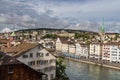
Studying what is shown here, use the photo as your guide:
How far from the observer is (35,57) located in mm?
40031

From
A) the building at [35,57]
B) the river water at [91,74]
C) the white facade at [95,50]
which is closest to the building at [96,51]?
the white facade at [95,50]

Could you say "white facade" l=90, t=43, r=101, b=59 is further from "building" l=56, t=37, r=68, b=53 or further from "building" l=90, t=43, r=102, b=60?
"building" l=56, t=37, r=68, b=53

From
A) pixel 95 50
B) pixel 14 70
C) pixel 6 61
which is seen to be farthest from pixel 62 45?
pixel 14 70

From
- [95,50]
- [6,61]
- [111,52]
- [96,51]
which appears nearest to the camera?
[6,61]

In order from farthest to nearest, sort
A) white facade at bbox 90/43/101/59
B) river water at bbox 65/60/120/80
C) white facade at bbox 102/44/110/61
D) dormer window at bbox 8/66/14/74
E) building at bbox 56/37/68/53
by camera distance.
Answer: building at bbox 56/37/68/53, white facade at bbox 90/43/101/59, white facade at bbox 102/44/110/61, river water at bbox 65/60/120/80, dormer window at bbox 8/66/14/74

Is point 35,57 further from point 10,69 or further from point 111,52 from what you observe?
point 111,52

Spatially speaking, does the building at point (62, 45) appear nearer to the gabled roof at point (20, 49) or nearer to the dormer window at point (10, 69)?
the gabled roof at point (20, 49)

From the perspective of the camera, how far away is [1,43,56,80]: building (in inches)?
1487

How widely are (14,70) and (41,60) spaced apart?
25.5 metres

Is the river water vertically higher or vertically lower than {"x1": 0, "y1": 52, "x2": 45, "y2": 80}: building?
lower

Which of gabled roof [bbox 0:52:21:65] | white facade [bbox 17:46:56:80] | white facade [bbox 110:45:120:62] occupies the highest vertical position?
gabled roof [bbox 0:52:21:65]

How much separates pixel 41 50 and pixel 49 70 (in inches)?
114

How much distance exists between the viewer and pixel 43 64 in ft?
135

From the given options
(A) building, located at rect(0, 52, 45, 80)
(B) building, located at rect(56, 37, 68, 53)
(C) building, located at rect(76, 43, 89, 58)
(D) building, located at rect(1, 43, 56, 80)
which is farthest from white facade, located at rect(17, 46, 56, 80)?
(B) building, located at rect(56, 37, 68, 53)
